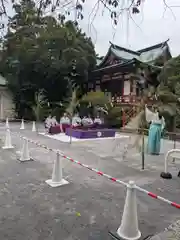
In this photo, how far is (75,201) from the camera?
10.2ft

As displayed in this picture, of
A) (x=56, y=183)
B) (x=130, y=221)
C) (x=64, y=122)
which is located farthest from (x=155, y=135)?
(x=64, y=122)

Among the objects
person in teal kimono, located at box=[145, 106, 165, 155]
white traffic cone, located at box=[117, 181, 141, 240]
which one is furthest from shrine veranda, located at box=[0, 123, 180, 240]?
person in teal kimono, located at box=[145, 106, 165, 155]

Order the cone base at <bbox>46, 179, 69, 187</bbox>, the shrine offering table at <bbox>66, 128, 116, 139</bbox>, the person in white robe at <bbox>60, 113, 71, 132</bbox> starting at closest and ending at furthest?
1. the cone base at <bbox>46, 179, 69, 187</bbox>
2. the shrine offering table at <bbox>66, 128, 116, 139</bbox>
3. the person in white robe at <bbox>60, 113, 71, 132</bbox>

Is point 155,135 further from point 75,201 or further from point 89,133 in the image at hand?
point 75,201

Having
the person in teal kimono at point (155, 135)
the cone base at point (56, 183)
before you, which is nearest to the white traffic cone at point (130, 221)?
the cone base at point (56, 183)

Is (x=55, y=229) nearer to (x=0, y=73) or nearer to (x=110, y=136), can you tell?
(x=110, y=136)

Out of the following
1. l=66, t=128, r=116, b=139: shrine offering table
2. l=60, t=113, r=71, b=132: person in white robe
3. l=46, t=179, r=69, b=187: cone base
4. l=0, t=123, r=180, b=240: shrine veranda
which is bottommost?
l=0, t=123, r=180, b=240: shrine veranda

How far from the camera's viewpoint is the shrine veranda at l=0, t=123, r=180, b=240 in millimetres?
2410

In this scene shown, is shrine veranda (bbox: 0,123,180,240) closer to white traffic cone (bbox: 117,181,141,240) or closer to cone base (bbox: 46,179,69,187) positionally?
cone base (bbox: 46,179,69,187)

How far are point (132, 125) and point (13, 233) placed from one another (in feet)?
11.2

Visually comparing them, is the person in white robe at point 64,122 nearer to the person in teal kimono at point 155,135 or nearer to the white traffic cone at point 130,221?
the person in teal kimono at point 155,135

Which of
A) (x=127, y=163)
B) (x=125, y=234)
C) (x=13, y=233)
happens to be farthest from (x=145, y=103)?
(x=13, y=233)

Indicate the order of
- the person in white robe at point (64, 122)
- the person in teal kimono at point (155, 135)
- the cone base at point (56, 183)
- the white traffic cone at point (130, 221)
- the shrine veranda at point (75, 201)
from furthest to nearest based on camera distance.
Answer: the person in white robe at point (64, 122)
the person in teal kimono at point (155, 135)
the cone base at point (56, 183)
the shrine veranda at point (75, 201)
the white traffic cone at point (130, 221)

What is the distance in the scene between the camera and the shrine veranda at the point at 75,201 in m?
2.41
